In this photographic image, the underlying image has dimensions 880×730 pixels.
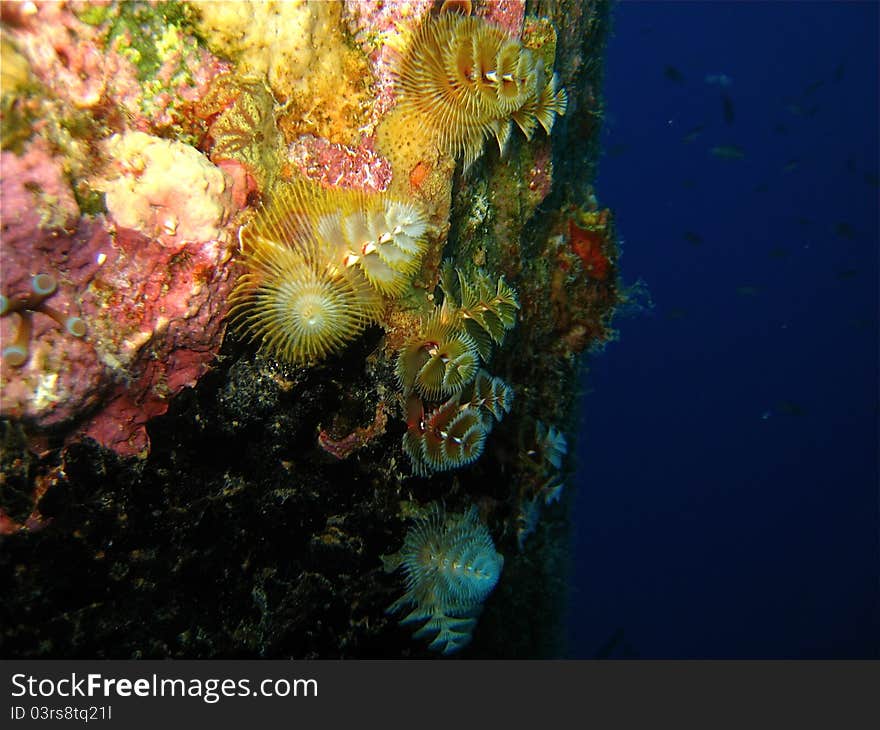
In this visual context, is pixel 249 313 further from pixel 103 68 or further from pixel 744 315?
pixel 744 315

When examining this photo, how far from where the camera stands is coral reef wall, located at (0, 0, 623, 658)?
2229 millimetres

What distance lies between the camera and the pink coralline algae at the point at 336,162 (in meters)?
2.81

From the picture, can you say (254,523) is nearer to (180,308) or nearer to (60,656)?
(60,656)

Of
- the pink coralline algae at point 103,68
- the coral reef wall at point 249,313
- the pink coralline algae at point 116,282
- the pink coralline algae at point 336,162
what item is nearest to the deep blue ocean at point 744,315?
the coral reef wall at point 249,313

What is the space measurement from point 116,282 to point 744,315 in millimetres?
55327

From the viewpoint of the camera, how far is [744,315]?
162 ft

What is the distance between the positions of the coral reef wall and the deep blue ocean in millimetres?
41654

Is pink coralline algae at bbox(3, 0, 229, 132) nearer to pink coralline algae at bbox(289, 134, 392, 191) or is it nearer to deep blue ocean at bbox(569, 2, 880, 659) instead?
pink coralline algae at bbox(289, 134, 392, 191)

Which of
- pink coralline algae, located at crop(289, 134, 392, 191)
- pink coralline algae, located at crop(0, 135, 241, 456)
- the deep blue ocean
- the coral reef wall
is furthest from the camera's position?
the deep blue ocean

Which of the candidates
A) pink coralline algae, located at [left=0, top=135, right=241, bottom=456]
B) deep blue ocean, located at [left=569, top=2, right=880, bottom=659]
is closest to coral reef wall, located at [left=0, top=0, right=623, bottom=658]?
pink coralline algae, located at [left=0, top=135, right=241, bottom=456]

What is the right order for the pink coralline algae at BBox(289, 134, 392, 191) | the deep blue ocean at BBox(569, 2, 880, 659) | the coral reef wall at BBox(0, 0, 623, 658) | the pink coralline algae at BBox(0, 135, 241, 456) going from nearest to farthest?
the pink coralline algae at BBox(0, 135, 241, 456), the coral reef wall at BBox(0, 0, 623, 658), the pink coralline algae at BBox(289, 134, 392, 191), the deep blue ocean at BBox(569, 2, 880, 659)

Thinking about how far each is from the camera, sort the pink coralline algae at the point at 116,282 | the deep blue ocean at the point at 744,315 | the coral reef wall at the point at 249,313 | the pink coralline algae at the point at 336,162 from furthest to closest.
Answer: the deep blue ocean at the point at 744,315 < the pink coralline algae at the point at 336,162 < the coral reef wall at the point at 249,313 < the pink coralline algae at the point at 116,282

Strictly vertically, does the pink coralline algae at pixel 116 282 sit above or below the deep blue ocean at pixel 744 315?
below

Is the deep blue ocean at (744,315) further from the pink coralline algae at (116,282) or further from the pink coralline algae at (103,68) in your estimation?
the pink coralline algae at (103,68)
